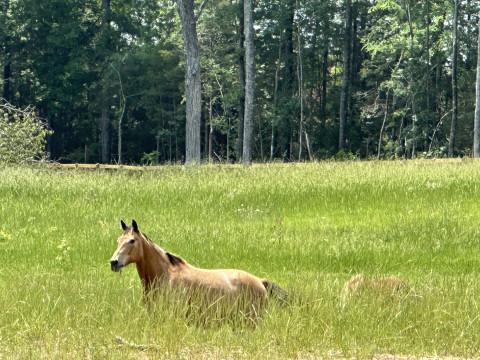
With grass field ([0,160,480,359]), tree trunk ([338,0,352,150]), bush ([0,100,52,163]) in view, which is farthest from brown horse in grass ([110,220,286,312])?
tree trunk ([338,0,352,150])

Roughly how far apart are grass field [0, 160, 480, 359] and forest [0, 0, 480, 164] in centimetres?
3400

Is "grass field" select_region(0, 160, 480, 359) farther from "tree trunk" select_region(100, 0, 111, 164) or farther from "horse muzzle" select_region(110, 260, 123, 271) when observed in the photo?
"tree trunk" select_region(100, 0, 111, 164)

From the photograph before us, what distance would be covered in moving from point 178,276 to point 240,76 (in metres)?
49.4

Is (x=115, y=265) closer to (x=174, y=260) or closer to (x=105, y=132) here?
(x=174, y=260)

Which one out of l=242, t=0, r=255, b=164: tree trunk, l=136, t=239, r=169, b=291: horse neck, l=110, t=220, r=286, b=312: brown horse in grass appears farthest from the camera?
l=242, t=0, r=255, b=164: tree trunk

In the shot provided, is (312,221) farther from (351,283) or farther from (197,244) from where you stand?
(351,283)

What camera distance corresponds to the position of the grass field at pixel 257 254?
6.80 metres

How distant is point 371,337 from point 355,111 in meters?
56.0

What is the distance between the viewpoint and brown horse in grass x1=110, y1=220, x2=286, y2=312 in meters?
7.22

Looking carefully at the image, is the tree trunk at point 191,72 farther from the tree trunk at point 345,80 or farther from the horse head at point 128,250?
the tree trunk at point 345,80

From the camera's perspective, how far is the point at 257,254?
12.3 metres

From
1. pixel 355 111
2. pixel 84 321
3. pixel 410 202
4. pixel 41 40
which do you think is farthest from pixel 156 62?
pixel 84 321

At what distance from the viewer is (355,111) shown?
62.1 meters

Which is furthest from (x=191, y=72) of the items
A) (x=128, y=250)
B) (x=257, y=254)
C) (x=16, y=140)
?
(x=128, y=250)
